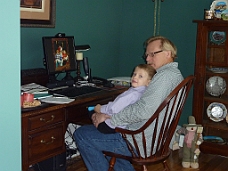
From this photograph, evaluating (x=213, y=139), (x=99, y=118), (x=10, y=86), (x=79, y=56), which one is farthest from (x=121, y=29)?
(x=10, y=86)

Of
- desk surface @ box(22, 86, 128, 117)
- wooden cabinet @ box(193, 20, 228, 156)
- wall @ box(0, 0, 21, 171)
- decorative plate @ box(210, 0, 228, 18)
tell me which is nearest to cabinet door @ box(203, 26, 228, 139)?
wooden cabinet @ box(193, 20, 228, 156)

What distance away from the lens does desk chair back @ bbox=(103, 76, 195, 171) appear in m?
2.23

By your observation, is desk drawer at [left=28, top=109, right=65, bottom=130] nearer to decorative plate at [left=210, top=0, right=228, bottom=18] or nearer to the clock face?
the clock face

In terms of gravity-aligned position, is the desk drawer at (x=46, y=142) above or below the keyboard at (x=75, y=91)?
below

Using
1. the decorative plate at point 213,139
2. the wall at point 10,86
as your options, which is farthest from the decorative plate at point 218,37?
the wall at point 10,86

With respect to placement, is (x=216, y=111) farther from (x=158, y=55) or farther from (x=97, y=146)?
(x=97, y=146)

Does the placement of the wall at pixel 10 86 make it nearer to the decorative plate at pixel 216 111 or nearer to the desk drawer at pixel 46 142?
the desk drawer at pixel 46 142

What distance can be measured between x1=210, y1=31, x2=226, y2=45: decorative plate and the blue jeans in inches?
66.0

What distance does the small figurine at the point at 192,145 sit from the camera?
3.36 metres

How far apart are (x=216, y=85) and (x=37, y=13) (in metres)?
1.86

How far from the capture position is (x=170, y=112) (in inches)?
88.8

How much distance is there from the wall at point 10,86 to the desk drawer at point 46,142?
994 millimetres

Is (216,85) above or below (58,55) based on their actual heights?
below

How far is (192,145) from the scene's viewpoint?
339 cm
